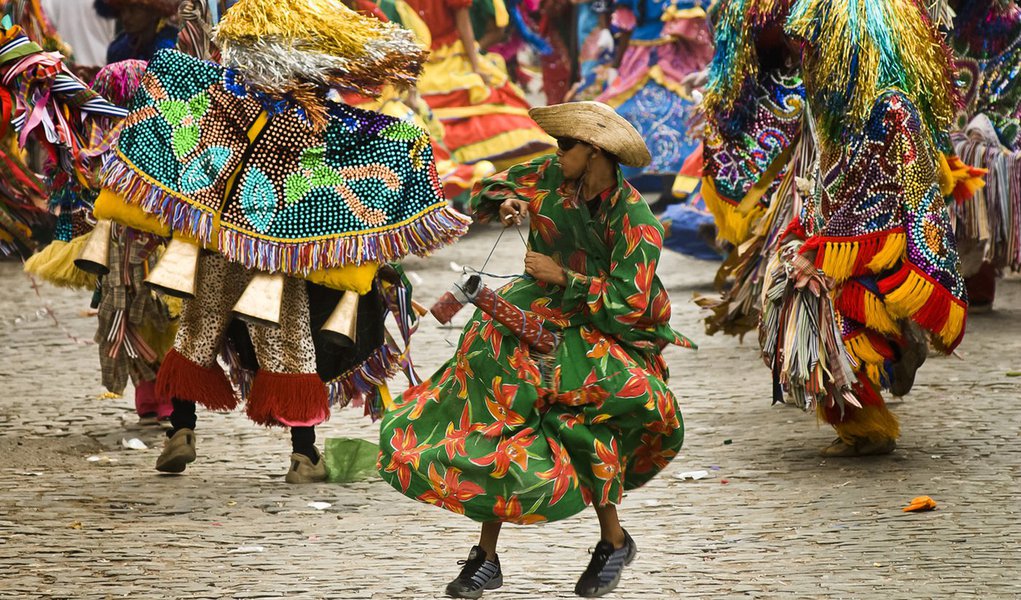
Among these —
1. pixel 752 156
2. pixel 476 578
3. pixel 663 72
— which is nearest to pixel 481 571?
pixel 476 578

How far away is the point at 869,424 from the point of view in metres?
6.12

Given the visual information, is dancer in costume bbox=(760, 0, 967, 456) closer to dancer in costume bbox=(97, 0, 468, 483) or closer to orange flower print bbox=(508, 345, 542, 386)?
dancer in costume bbox=(97, 0, 468, 483)

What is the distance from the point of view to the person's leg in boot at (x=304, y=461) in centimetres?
604

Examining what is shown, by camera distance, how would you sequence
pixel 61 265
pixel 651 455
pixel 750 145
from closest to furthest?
1. pixel 651 455
2. pixel 61 265
3. pixel 750 145

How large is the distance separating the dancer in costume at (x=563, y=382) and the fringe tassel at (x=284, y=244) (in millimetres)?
1099

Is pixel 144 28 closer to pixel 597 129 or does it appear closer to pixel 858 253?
pixel 597 129

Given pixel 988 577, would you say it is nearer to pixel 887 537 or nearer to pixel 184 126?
pixel 887 537

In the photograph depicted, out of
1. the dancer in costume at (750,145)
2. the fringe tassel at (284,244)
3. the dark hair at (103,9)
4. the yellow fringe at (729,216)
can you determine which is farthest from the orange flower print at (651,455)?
the dark hair at (103,9)

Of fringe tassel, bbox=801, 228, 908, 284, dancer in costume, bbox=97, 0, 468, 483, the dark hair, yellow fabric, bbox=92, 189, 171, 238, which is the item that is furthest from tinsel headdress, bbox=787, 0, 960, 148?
the dark hair

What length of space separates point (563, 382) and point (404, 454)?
0.50 meters

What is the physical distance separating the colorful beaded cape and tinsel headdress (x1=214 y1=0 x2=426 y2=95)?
81.2 inches

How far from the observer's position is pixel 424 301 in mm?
9852

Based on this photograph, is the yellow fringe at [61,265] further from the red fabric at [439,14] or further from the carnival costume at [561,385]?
the red fabric at [439,14]

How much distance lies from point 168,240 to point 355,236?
0.93 metres
